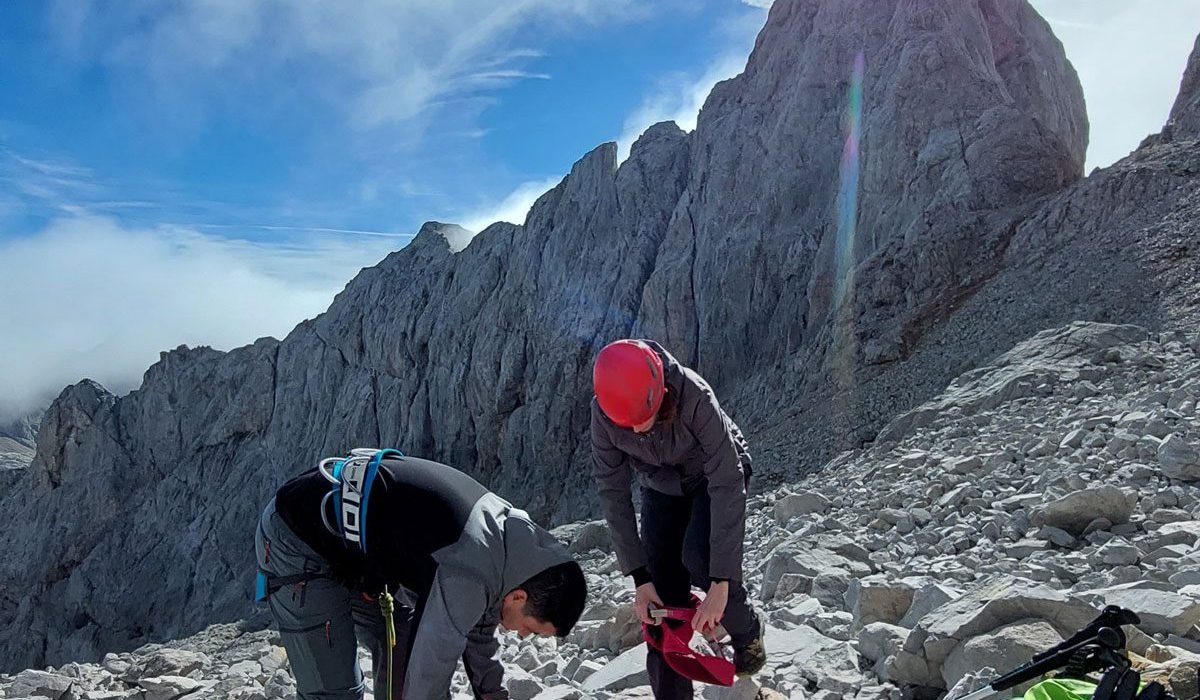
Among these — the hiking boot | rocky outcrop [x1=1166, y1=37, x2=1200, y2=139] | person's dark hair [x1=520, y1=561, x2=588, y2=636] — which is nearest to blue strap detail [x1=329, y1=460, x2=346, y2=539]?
person's dark hair [x1=520, y1=561, x2=588, y2=636]

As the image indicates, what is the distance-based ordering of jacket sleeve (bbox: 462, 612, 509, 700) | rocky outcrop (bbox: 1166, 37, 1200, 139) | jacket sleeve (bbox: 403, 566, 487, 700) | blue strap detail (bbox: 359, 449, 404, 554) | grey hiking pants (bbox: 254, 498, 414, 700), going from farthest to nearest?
rocky outcrop (bbox: 1166, 37, 1200, 139) < jacket sleeve (bbox: 462, 612, 509, 700) < grey hiking pants (bbox: 254, 498, 414, 700) < blue strap detail (bbox: 359, 449, 404, 554) < jacket sleeve (bbox: 403, 566, 487, 700)

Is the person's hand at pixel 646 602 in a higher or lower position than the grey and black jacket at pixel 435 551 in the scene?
lower

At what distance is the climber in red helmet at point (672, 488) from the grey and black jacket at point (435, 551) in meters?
0.80

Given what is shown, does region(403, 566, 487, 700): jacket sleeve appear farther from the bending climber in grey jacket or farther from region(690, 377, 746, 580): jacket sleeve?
region(690, 377, 746, 580): jacket sleeve

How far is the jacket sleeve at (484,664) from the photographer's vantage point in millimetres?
3873

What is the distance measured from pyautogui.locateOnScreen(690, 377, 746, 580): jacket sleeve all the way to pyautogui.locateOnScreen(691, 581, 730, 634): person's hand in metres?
0.05

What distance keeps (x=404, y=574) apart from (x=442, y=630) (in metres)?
0.52

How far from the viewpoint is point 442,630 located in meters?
3.06

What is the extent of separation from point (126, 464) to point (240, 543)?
13719mm

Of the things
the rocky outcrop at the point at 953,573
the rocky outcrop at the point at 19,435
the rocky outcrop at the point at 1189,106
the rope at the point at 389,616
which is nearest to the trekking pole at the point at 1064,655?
the rocky outcrop at the point at 953,573

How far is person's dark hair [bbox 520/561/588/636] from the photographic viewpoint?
3.28 m

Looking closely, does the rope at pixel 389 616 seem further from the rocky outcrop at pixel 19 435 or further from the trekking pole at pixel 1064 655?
the rocky outcrop at pixel 19 435

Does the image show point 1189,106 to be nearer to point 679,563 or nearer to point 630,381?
point 679,563

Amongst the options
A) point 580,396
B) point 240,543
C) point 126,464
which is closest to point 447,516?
point 580,396
